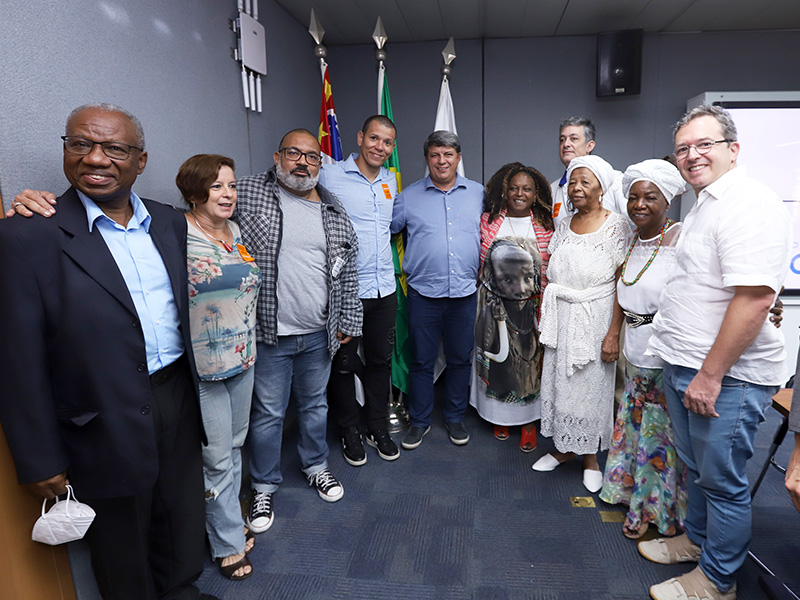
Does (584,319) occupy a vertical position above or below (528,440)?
above

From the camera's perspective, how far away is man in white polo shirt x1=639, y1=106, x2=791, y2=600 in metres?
1.39

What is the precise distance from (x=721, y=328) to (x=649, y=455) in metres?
0.79

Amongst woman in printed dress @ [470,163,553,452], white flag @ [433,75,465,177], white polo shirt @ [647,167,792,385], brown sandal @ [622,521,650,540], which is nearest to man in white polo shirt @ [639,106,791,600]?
white polo shirt @ [647,167,792,385]

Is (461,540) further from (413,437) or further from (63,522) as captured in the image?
(63,522)

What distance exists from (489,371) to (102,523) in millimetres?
1998

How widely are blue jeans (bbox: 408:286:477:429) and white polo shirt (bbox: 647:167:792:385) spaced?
1266 mm

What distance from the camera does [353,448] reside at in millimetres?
2697

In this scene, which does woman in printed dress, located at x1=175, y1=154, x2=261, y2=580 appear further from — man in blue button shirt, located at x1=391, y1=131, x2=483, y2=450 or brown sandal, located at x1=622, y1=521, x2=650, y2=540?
brown sandal, located at x1=622, y1=521, x2=650, y2=540

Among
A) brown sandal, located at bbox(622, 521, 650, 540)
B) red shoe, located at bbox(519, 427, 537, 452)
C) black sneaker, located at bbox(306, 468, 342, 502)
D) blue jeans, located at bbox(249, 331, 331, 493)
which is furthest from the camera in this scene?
red shoe, located at bbox(519, 427, 537, 452)

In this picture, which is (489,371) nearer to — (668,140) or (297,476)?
(297,476)

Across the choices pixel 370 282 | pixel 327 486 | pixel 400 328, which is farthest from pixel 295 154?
pixel 327 486

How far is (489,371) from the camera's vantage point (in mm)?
2812

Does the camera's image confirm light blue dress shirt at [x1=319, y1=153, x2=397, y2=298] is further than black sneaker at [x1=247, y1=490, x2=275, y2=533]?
Yes

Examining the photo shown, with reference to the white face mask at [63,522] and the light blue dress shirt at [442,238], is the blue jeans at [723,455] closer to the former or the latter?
the light blue dress shirt at [442,238]
